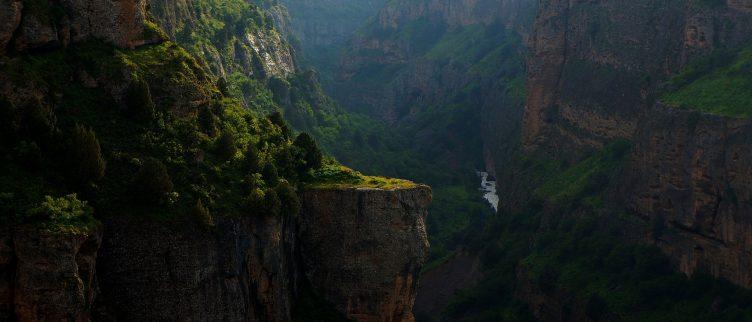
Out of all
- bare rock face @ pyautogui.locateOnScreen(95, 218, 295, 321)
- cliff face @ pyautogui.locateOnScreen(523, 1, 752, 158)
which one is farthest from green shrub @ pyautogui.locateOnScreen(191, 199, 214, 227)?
cliff face @ pyautogui.locateOnScreen(523, 1, 752, 158)

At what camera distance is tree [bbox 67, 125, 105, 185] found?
156ft

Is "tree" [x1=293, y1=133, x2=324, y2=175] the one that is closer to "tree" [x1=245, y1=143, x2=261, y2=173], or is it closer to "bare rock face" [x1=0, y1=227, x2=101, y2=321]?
"tree" [x1=245, y1=143, x2=261, y2=173]

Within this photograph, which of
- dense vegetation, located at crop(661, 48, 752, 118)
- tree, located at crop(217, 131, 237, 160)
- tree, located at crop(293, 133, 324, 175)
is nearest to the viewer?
tree, located at crop(217, 131, 237, 160)

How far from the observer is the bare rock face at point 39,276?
4266 cm

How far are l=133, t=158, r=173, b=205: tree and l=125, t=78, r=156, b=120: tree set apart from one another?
4.77m

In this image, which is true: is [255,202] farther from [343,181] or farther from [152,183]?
[343,181]

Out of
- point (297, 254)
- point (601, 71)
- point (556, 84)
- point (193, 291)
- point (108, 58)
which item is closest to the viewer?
point (193, 291)

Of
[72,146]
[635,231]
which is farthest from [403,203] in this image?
[635,231]

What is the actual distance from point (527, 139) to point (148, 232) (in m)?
111

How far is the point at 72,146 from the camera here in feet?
156

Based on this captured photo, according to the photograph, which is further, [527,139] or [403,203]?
[527,139]

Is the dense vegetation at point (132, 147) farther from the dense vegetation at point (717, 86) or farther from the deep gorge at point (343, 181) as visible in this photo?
the dense vegetation at point (717, 86)

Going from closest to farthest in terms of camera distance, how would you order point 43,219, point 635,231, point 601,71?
point 43,219 → point 635,231 → point 601,71

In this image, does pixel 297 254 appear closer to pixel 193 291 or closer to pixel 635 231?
pixel 193 291
